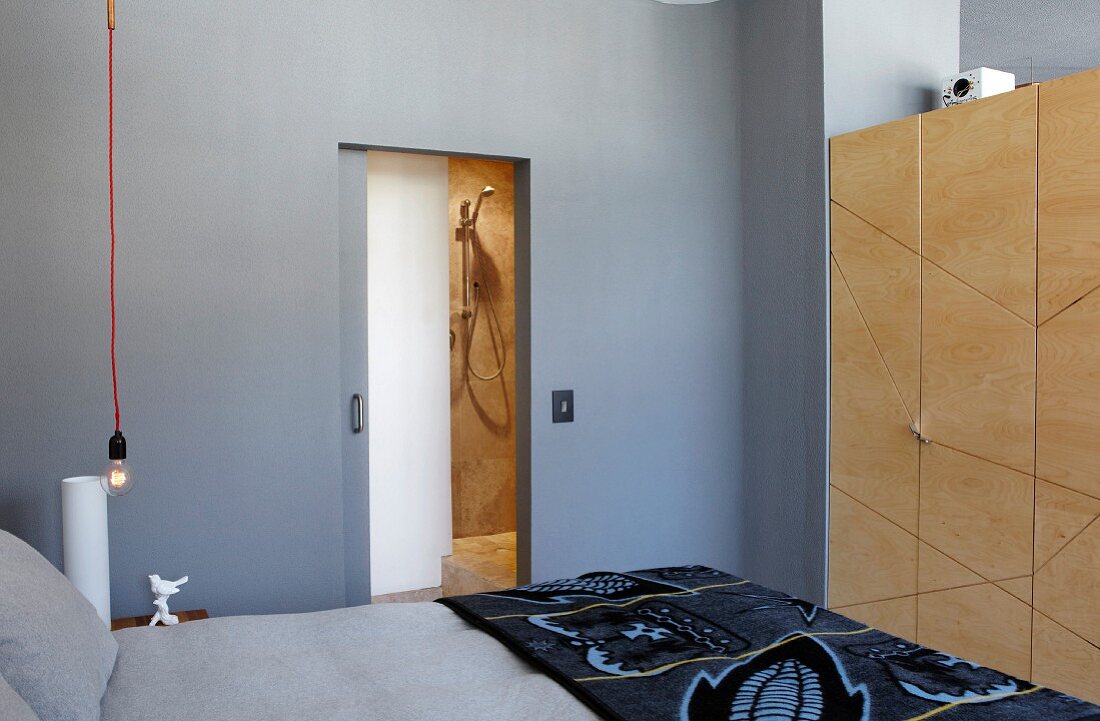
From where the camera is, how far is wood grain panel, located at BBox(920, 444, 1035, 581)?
8.93ft

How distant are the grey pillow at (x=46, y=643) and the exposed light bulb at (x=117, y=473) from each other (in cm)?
72

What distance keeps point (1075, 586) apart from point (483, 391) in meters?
3.27

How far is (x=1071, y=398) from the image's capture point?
8.43ft

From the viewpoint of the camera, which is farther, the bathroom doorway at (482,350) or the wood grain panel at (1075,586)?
the bathroom doorway at (482,350)

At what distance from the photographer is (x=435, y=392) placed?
3793mm

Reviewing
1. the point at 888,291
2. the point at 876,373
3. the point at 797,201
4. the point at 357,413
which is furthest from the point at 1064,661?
the point at 357,413

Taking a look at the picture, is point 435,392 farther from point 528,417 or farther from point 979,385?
→ point 979,385

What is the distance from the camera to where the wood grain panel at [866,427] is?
310cm

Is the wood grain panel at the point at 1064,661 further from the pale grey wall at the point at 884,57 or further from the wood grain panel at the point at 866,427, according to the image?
the pale grey wall at the point at 884,57

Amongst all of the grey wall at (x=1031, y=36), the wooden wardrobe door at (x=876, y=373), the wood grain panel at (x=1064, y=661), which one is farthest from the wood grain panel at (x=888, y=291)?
the grey wall at (x=1031, y=36)

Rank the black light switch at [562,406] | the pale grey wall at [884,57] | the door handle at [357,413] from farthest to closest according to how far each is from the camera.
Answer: the black light switch at [562,406]
the pale grey wall at [884,57]
the door handle at [357,413]

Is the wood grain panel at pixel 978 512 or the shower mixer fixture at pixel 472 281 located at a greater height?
the shower mixer fixture at pixel 472 281

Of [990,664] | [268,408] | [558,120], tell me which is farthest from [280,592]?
[990,664]

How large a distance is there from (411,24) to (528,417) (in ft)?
4.83
